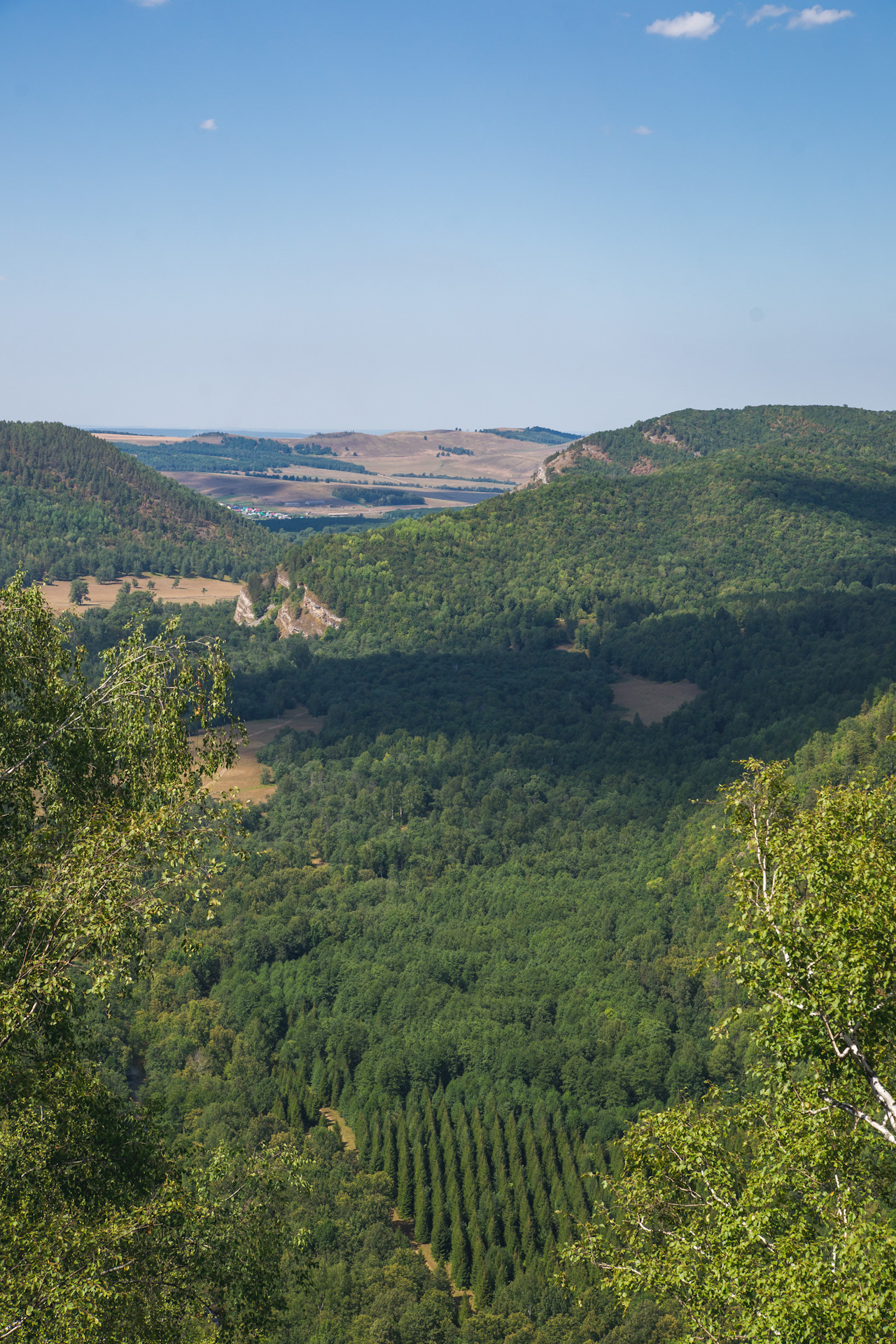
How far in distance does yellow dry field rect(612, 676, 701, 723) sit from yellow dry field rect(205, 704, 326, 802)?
51460 millimetres

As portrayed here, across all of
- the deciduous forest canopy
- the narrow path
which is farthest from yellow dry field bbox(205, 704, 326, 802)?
the narrow path

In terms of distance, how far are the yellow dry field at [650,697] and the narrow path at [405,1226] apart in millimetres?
91592

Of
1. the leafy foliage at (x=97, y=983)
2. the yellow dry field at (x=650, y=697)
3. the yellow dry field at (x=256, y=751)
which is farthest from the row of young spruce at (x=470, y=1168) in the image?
the yellow dry field at (x=650, y=697)

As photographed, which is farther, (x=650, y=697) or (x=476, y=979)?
(x=650, y=697)

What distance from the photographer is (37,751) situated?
20.9 meters

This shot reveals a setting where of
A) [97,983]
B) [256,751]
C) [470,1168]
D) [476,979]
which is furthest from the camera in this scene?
[256,751]

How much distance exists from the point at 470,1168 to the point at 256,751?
95.3 metres

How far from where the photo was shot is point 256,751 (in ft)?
501

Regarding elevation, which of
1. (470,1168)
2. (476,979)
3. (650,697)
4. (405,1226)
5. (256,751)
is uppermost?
(650,697)

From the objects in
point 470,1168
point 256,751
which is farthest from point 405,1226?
point 256,751

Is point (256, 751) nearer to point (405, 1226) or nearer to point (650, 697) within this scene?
point (650, 697)

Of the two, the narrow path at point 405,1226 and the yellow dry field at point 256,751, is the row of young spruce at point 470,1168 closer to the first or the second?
the narrow path at point 405,1226

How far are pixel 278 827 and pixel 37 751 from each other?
105443 mm

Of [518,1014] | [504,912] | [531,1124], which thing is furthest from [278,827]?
[531,1124]
